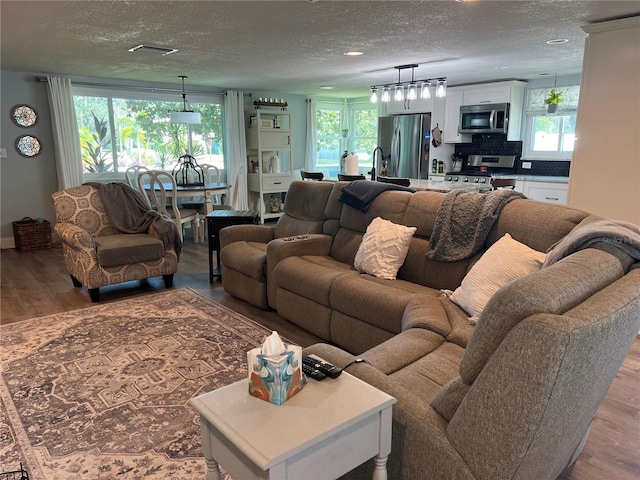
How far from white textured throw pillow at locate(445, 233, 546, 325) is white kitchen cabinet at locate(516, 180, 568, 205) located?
3.98 meters

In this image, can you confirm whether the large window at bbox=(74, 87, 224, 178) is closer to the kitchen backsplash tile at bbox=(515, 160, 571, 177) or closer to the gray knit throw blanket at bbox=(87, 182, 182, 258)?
the gray knit throw blanket at bbox=(87, 182, 182, 258)

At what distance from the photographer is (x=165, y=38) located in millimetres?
3762

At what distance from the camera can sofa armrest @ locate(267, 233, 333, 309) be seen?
11.5 feet

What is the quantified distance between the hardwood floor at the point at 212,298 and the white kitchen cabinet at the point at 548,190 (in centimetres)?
302

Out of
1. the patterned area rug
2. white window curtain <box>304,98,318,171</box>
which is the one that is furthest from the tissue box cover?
white window curtain <box>304,98,318,171</box>

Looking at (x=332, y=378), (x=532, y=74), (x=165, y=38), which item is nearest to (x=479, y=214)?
(x=332, y=378)

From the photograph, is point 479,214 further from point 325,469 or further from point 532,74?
point 532,74

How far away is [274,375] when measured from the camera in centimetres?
121

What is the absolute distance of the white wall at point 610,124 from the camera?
329cm

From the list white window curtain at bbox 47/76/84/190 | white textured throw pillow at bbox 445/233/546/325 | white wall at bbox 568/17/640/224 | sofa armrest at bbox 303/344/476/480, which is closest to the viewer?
sofa armrest at bbox 303/344/476/480

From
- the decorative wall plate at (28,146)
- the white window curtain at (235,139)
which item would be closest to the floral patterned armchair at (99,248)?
the decorative wall plate at (28,146)

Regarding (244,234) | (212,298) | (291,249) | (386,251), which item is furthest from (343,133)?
(386,251)

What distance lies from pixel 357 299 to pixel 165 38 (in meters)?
2.74

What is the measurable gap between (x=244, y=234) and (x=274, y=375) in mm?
3120
